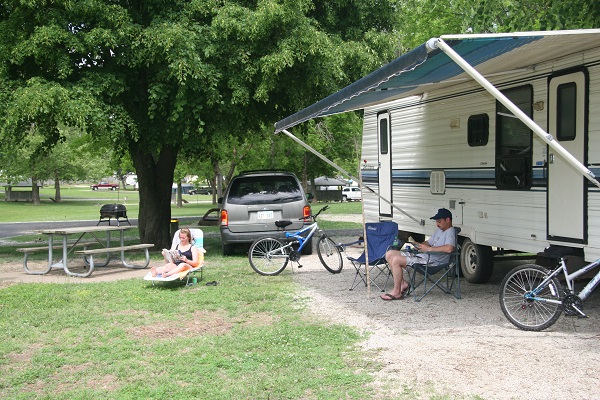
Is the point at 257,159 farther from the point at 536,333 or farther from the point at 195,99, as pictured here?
the point at 536,333

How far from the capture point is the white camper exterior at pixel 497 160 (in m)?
6.93

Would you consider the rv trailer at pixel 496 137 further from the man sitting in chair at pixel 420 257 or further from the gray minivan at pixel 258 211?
the gray minivan at pixel 258 211

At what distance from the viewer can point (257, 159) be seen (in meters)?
35.9

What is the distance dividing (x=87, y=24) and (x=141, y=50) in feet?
3.92

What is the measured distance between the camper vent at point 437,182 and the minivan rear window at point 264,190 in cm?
280

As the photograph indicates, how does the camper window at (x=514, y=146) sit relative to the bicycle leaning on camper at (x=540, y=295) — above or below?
above

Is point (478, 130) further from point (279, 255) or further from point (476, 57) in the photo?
point (279, 255)

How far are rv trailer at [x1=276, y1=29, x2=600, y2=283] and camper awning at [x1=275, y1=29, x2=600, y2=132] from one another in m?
0.01

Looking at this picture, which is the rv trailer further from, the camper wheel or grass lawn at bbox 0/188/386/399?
grass lawn at bbox 0/188/386/399

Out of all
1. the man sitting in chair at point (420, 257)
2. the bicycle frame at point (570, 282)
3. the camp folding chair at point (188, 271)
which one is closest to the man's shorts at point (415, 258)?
the man sitting in chair at point (420, 257)

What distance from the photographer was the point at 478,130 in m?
9.17

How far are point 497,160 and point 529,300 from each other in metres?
2.73

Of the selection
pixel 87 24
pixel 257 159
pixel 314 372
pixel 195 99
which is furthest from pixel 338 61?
pixel 257 159

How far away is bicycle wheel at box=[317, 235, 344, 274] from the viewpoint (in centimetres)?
1021
